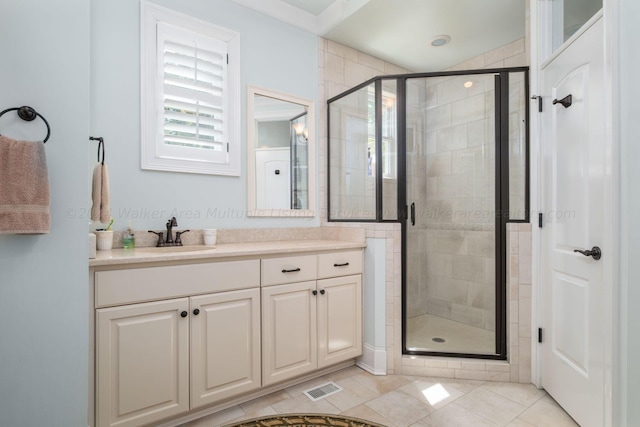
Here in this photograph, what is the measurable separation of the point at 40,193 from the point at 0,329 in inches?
21.2

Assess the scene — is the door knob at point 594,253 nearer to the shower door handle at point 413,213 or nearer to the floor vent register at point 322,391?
the shower door handle at point 413,213

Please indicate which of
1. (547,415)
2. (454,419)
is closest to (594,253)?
(547,415)

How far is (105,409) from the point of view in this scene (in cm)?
150

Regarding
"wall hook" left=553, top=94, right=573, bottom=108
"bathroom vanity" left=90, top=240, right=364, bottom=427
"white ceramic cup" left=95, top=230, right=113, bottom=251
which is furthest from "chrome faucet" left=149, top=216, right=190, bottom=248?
"wall hook" left=553, top=94, right=573, bottom=108

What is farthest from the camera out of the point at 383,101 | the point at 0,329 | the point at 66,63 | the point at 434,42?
the point at 434,42

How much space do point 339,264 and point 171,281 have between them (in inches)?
44.0

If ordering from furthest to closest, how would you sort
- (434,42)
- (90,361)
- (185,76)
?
(434,42), (185,76), (90,361)

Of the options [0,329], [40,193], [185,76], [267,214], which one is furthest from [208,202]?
[0,329]

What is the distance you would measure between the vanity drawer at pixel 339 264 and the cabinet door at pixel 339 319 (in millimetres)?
41

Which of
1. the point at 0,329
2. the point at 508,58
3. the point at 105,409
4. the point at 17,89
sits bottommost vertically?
Answer: the point at 105,409

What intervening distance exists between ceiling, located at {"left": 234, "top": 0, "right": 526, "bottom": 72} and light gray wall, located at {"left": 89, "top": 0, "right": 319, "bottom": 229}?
6.7 inches

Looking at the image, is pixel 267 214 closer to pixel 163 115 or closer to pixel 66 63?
pixel 163 115

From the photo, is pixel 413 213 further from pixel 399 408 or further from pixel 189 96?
pixel 189 96

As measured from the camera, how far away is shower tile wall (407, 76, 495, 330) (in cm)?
253
